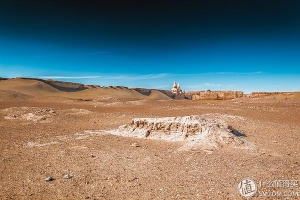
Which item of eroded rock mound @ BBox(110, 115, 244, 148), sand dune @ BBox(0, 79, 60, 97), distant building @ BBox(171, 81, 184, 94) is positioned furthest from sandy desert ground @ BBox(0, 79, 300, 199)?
distant building @ BBox(171, 81, 184, 94)

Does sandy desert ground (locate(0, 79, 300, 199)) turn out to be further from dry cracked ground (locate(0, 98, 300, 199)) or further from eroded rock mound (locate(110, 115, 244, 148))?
eroded rock mound (locate(110, 115, 244, 148))

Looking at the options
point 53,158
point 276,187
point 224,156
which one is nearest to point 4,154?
point 53,158

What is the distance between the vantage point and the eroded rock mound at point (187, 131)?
8.93 metres

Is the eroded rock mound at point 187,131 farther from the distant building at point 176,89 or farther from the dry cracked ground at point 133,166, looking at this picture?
the distant building at point 176,89

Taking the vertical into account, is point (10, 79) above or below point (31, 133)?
above

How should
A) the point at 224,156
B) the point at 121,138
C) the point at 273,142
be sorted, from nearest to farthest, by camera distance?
the point at 224,156, the point at 273,142, the point at 121,138

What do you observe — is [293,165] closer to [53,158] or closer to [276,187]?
[276,187]

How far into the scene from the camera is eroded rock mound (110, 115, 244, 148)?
8926 mm

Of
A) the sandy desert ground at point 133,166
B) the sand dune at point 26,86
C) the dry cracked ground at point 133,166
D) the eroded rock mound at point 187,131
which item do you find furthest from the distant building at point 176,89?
the eroded rock mound at point 187,131

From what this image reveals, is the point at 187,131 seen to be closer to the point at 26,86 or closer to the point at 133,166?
the point at 133,166

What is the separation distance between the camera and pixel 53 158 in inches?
314

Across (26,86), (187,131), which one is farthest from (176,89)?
(187,131)

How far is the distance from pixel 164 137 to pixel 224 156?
10.6 ft

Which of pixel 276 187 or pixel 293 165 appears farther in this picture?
pixel 293 165
